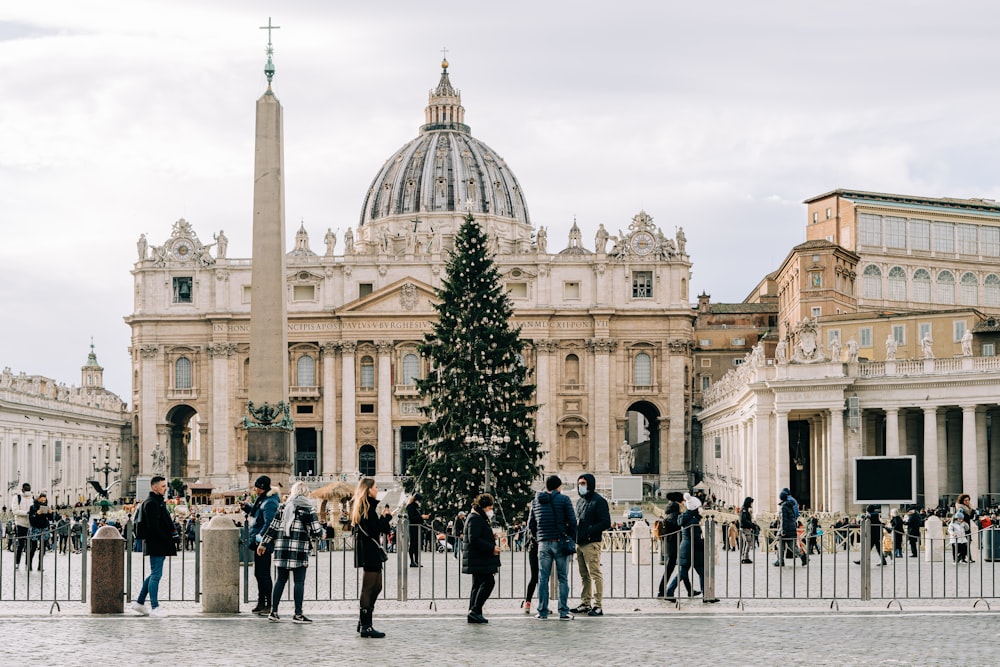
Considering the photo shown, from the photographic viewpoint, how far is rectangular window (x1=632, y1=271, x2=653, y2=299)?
92500mm

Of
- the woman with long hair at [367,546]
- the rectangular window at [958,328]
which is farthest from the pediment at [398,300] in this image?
the woman with long hair at [367,546]

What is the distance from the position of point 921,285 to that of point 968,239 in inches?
159

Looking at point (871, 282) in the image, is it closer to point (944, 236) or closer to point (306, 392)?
point (944, 236)

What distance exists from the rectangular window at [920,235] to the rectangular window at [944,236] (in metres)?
0.48

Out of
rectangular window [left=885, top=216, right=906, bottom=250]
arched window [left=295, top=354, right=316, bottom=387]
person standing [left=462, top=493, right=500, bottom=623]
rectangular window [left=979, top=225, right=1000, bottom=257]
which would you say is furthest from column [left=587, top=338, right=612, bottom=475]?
person standing [left=462, top=493, right=500, bottom=623]

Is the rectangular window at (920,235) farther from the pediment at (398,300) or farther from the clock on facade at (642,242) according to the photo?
the pediment at (398,300)

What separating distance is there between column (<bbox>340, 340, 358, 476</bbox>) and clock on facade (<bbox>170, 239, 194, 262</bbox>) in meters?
11.8

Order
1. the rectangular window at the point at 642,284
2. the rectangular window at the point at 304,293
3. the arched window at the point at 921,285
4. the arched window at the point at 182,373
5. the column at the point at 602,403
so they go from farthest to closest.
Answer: the arched window at the point at 182,373, the rectangular window at the point at 304,293, the rectangular window at the point at 642,284, the column at the point at 602,403, the arched window at the point at 921,285

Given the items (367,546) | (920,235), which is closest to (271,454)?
(367,546)

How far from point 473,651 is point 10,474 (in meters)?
57.5

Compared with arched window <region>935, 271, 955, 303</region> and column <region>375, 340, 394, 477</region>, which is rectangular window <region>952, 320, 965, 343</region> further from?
column <region>375, 340, 394, 477</region>

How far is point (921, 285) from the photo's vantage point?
86.0 meters

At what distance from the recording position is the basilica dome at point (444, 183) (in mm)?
122250

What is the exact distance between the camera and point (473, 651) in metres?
14.3
